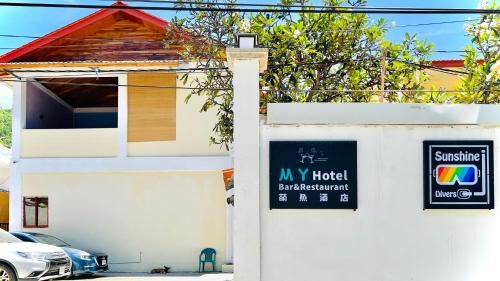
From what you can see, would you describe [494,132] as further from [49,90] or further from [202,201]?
[49,90]

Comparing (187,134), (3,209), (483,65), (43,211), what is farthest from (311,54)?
(3,209)

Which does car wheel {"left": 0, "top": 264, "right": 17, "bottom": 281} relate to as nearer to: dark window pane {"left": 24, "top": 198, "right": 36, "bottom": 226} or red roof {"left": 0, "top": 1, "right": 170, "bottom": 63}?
dark window pane {"left": 24, "top": 198, "right": 36, "bottom": 226}

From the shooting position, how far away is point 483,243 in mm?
8938

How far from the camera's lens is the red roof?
19.6 metres

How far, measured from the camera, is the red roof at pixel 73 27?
19.6 meters

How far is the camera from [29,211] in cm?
1966

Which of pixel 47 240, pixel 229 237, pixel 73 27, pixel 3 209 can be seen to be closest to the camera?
pixel 47 240

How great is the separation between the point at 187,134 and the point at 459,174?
37.2 feet

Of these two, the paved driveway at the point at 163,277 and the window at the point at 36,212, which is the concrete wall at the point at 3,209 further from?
the paved driveway at the point at 163,277

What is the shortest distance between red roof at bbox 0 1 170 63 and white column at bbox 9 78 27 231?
2.83 feet

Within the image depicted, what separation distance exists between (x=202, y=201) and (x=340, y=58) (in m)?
6.14

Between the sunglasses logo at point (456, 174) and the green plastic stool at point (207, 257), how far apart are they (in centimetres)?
1085

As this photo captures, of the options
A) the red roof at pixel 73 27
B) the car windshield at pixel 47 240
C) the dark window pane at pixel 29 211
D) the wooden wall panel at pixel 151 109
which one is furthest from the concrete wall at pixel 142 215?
the red roof at pixel 73 27

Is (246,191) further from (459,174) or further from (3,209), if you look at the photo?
(3,209)
